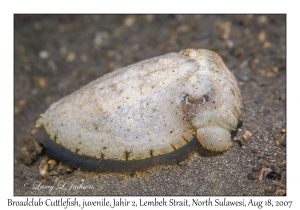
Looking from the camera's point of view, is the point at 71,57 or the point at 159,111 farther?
the point at 71,57

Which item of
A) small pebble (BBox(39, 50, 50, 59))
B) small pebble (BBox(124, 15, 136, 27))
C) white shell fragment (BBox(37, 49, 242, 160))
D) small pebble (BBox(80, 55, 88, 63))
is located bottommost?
white shell fragment (BBox(37, 49, 242, 160))

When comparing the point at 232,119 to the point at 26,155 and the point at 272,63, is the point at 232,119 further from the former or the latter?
the point at 26,155

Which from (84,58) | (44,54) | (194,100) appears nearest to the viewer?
(194,100)

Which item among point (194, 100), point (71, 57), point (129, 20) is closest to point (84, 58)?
point (71, 57)

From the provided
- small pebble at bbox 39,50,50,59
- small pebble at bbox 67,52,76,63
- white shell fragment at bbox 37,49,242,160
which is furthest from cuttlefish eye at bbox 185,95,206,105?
small pebble at bbox 39,50,50,59

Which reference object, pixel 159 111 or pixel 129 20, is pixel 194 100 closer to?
pixel 159 111

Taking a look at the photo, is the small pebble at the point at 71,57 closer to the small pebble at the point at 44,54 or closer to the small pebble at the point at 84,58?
the small pebble at the point at 84,58

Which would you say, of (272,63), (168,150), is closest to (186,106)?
(168,150)

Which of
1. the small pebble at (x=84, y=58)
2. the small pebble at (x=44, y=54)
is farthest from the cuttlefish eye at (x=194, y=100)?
the small pebble at (x=44, y=54)

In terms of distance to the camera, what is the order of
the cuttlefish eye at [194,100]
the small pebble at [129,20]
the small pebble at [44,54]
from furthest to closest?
the small pebble at [129,20], the small pebble at [44,54], the cuttlefish eye at [194,100]

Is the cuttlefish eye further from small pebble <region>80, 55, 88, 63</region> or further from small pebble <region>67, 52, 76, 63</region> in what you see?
small pebble <region>67, 52, 76, 63</region>
